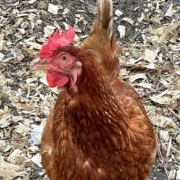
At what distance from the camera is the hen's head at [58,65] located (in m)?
2.34

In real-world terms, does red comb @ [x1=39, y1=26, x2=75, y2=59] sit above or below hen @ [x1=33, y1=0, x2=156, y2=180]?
above

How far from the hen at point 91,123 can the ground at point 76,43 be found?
651 millimetres

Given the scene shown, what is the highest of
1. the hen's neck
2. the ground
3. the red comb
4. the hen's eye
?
→ the red comb

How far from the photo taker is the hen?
93.4 inches

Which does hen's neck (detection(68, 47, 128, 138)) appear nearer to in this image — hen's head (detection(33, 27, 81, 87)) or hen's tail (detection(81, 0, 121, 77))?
hen's head (detection(33, 27, 81, 87))

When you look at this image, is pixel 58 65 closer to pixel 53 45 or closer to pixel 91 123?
pixel 53 45

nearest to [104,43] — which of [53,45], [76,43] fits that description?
[53,45]

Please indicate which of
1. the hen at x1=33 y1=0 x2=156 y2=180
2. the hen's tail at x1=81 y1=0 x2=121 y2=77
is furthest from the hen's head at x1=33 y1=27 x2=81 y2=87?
the hen's tail at x1=81 y1=0 x2=121 y2=77

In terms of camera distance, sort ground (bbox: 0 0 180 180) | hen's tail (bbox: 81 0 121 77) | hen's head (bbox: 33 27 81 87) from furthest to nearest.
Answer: ground (bbox: 0 0 180 180) → hen's tail (bbox: 81 0 121 77) → hen's head (bbox: 33 27 81 87)

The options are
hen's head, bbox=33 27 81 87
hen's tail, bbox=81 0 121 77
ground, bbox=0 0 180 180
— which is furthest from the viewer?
ground, bbox=0 0 180 180

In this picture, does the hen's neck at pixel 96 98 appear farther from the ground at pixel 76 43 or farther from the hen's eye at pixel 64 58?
the ground at pixel 76 43

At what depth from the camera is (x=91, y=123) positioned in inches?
97.6

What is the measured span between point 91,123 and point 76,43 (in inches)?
75.3

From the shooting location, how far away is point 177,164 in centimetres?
359
